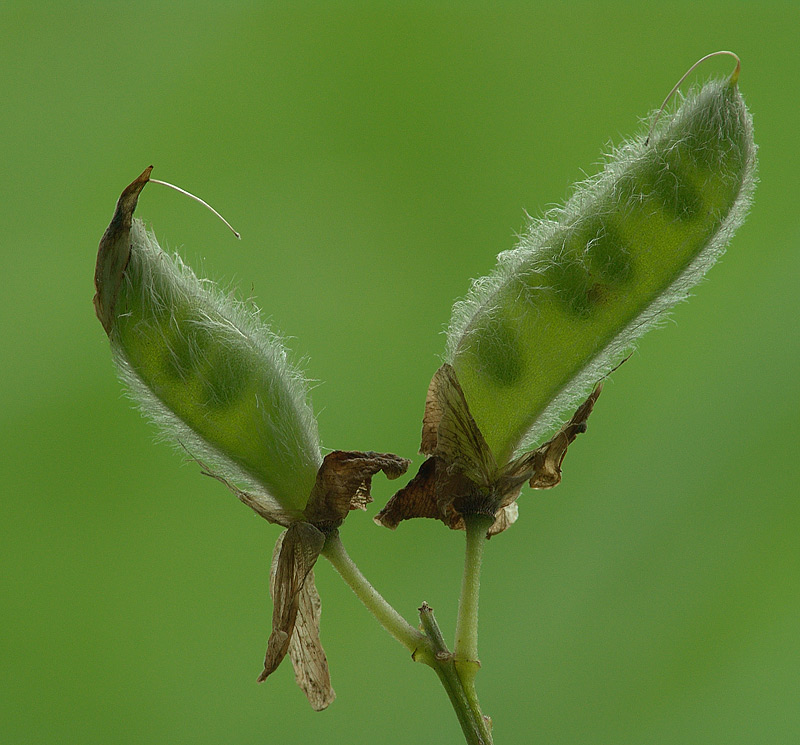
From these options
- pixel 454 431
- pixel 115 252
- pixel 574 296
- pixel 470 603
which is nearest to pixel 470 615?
pixel 470 603

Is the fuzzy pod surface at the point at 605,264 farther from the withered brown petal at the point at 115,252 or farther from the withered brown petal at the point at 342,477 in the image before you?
the withered brown petal at the point at 115,252

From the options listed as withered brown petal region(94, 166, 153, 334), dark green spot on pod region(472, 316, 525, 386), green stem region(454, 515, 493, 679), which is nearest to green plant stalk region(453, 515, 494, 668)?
green stem region(454, 515, 493, 679)

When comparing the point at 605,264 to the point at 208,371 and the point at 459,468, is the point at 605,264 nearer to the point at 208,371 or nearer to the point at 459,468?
the point at 459,468

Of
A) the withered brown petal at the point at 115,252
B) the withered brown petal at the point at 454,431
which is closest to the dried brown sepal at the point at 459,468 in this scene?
the withered brown petal at the point at 454,431

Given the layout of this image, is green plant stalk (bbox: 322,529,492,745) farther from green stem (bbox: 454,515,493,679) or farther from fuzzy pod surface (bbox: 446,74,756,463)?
fuzzy pod surface (bbox: 446,74,756,463)

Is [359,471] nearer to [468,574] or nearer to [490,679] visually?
[468,574]

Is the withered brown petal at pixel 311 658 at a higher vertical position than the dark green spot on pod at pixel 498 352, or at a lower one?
lower

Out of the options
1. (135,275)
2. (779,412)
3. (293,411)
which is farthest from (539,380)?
(779,412)
